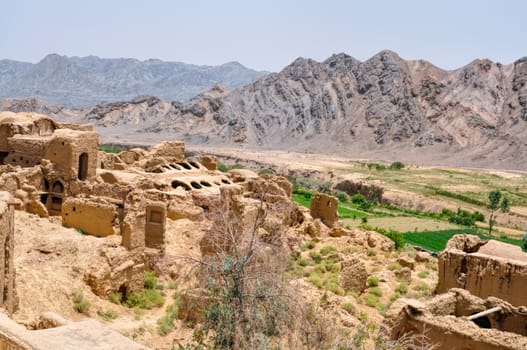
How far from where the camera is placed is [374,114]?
10838 centimetres

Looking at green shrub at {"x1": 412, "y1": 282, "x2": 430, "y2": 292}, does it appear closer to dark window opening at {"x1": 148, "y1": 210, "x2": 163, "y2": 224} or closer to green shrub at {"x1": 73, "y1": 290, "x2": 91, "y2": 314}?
dark window opening at {"x1": 148, "y1": 210, "x2": 163, "y2": 224}

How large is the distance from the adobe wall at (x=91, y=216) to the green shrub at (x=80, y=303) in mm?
5120

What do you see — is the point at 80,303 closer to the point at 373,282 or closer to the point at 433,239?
the point at 373,282

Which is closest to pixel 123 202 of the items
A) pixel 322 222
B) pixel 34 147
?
pixel 34 147

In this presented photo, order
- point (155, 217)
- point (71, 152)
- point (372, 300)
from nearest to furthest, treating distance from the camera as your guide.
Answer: point (372, 300) < point (155, 217) < point (71, 152)

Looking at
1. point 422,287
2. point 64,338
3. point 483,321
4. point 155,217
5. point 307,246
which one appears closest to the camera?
point 64,338

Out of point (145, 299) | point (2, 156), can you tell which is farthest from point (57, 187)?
point (145, 299)

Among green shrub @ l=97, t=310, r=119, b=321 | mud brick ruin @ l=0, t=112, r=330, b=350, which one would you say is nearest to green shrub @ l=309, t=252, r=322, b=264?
mud brick ruin @ l=0, t=112, r=330, b=350

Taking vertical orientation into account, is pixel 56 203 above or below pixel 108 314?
above

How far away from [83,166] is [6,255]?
1312 cm

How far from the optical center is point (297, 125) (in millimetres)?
112625

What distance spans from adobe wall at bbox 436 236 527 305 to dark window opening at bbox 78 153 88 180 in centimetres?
1475

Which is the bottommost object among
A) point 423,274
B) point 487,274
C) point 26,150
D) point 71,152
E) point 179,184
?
point 423,274

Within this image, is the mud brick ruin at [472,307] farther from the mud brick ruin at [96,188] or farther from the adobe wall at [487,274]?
the mud brick ruin at [96,188]
